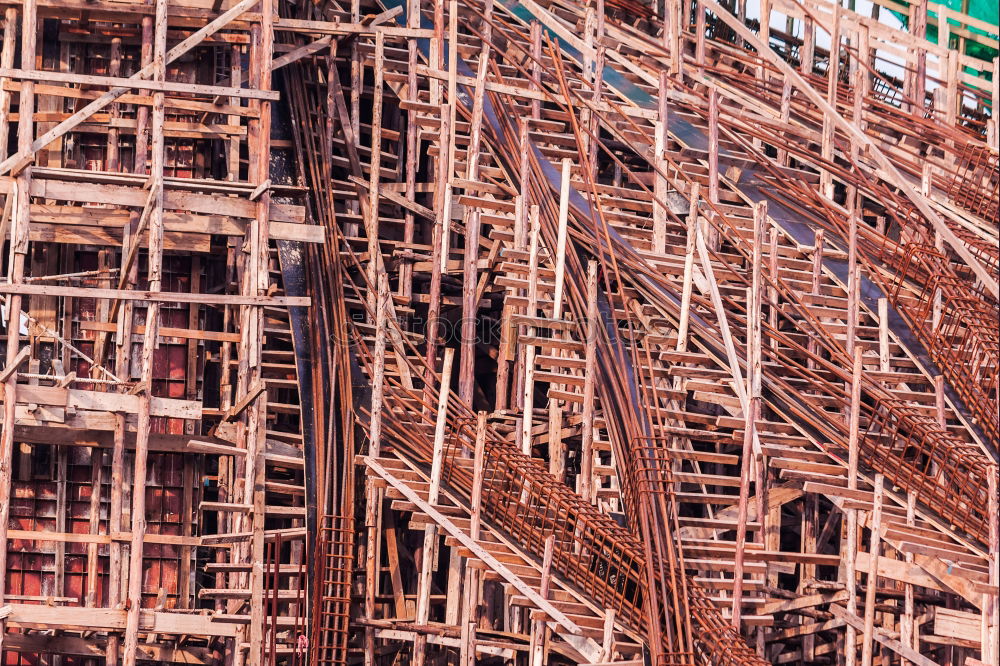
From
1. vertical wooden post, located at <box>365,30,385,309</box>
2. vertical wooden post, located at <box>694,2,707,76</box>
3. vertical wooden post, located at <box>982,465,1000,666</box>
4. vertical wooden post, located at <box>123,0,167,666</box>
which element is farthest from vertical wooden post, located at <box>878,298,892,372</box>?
vertical wooden post, located at <box>123,0,167,666</box>

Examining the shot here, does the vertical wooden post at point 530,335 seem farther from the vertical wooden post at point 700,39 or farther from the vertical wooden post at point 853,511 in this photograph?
the vertical wooden post at point 700,39

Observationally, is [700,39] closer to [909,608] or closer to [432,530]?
[432,530]

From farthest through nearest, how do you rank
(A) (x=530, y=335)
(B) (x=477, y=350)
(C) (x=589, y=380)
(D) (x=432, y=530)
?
(B) (x=477, y=350)
(D) (x=432, y=530)
(A) (x=530, y=335)
(C) (x=589, y=380)

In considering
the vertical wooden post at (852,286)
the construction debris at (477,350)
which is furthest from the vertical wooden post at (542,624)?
the vertical wooden post at (852,286)

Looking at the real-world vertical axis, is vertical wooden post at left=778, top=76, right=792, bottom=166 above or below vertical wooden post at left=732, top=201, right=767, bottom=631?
above

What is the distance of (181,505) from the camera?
22375 mm

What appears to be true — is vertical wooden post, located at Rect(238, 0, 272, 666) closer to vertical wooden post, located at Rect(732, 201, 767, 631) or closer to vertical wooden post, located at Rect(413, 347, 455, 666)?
vertical wooden post, located at Rect(413, 347, 455, 666)

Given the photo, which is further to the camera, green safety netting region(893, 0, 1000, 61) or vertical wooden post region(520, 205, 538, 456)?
green safety netting region(893, 0, 1000, 61)

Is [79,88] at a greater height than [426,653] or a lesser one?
greater

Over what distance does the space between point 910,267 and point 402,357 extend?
5864mm

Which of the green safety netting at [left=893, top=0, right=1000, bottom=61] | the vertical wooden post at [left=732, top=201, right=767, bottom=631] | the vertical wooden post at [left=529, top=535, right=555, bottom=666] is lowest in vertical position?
the vertical wooden post at [left=529, top=535, right=555, bottom=666]

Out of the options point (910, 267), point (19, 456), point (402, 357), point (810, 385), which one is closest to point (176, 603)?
point (19, 456)

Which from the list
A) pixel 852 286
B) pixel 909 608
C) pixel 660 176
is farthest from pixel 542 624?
pixel 660 176

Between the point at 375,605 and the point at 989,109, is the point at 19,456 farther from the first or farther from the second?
the point at 989,109
